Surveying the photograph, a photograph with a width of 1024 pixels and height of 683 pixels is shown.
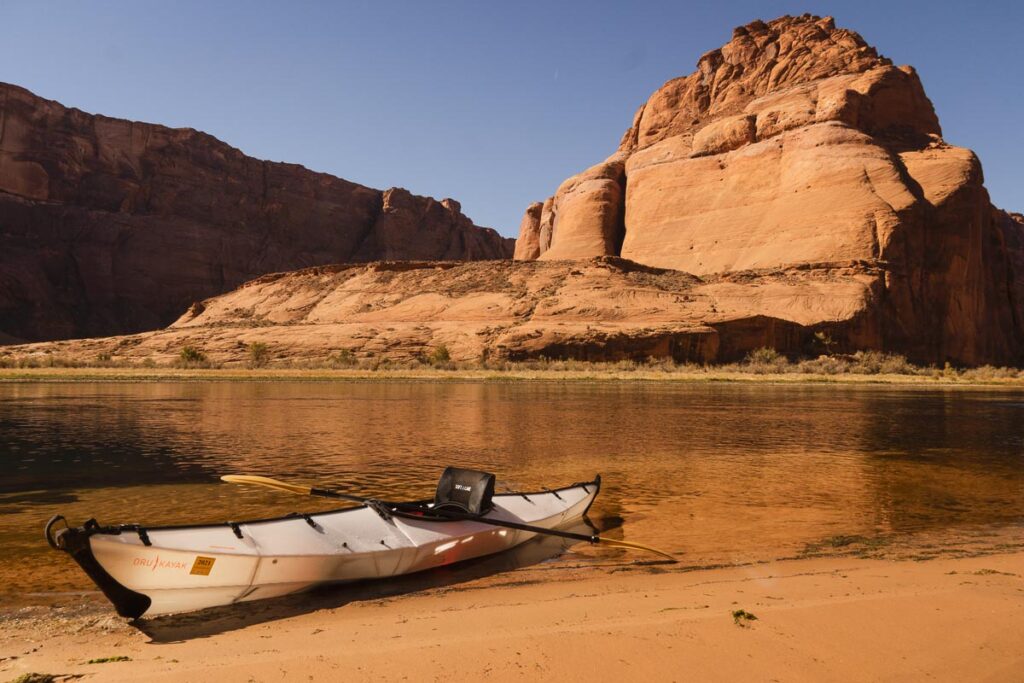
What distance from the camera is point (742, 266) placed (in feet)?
203

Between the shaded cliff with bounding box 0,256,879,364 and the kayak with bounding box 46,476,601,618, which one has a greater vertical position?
the shaded cliff with bounding box 0,256,879,364

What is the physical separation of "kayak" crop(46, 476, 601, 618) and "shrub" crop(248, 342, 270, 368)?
43.9 metres

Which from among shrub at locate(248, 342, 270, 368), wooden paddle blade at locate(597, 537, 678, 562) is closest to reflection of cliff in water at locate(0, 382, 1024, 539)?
wooden paddle blade at locate(597, 537, 678, 562)

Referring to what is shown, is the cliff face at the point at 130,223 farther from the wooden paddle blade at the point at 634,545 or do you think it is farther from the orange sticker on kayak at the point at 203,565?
the wooden paddle blade at the point at 634,545

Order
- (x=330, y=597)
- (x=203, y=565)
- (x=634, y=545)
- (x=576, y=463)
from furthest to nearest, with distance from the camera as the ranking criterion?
(x=576, y=463)
(x=634, y=545)
(x=330, y=597)
(x=203, y=565)

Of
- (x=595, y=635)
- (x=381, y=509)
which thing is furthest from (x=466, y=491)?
(x=595, y=635)

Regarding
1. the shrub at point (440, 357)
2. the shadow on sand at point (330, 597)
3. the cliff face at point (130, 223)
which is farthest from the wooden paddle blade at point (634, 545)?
the cliff face at point (130, 223)

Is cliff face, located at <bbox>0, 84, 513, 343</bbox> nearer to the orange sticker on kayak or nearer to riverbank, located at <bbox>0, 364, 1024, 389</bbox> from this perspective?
riverbank, located at <bbox>0, 364, 1024, 389</bbox>

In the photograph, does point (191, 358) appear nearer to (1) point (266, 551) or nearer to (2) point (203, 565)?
Result: (1) point (266, 551)

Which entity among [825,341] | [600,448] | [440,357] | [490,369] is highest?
[825,341]

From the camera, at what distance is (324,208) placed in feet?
395

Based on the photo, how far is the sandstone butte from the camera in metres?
49.9

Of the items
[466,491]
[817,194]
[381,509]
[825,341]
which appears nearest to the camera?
[381,509]

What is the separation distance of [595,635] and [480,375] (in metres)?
37.1
